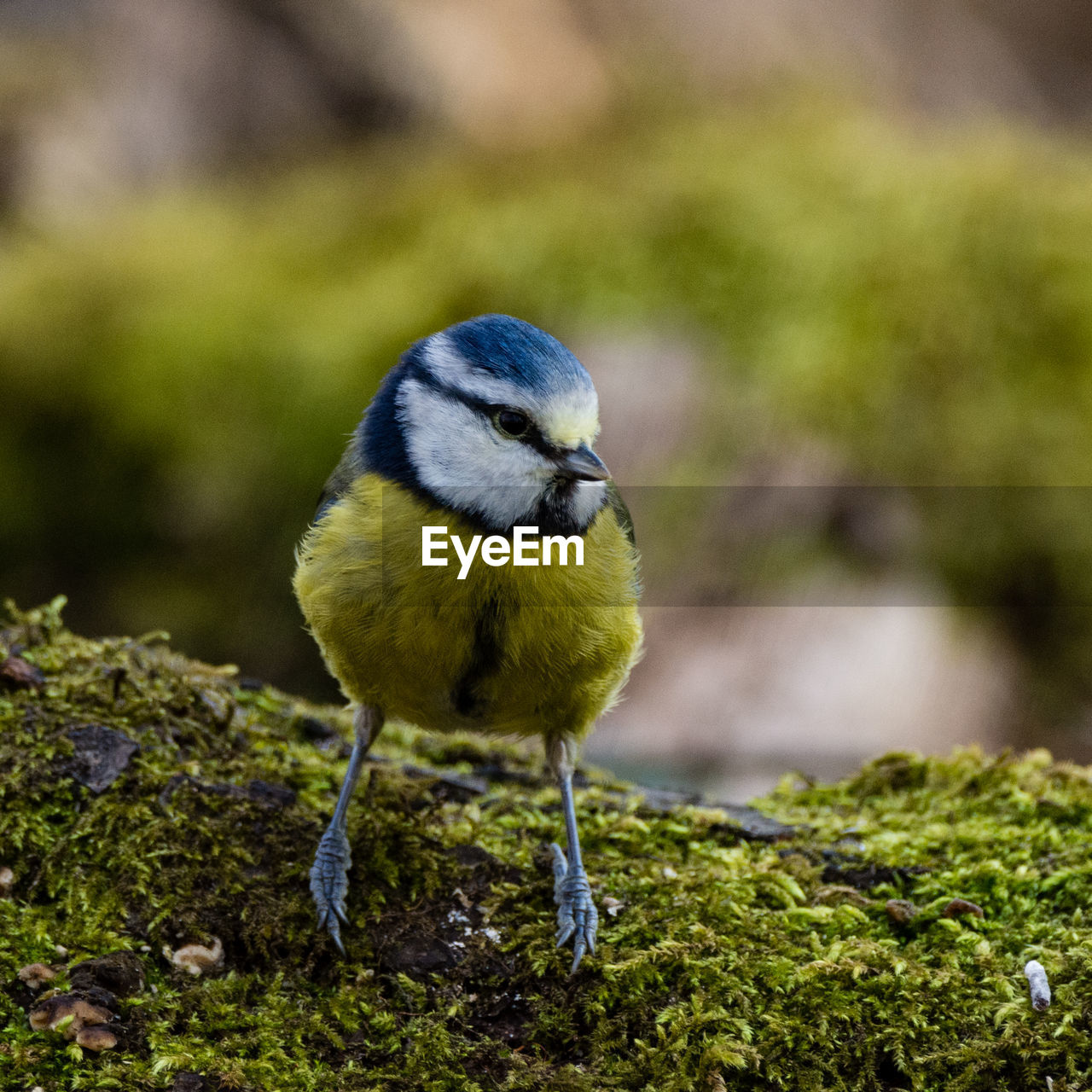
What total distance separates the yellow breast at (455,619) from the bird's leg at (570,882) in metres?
0.11

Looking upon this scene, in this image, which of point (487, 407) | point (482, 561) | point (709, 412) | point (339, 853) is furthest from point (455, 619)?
point (709, 412)

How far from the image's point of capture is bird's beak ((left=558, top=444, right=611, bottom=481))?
2.04 meters

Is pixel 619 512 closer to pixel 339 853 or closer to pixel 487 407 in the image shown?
pixel 487 407

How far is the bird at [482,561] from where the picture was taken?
81.3 inches

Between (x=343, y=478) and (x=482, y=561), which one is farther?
(x=343, y=478)

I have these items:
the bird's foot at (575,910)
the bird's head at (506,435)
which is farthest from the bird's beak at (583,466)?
the bird's foot at (575,910)

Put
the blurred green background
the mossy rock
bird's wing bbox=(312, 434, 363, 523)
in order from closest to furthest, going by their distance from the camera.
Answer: the mossy rock
bird's wing bbox=(312, 434, 363, 523)
the blurred green background

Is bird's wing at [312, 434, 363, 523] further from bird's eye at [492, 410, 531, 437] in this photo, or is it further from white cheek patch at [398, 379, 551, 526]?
bird's eye at [492, 410, 531, 437]

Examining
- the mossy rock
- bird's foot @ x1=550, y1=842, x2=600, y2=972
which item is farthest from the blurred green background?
bird's foot @ x1=550, y1=842, x2=600, y2=972

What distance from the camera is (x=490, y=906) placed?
2127mm

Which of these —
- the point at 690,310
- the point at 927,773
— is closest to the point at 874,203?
the point at 690,310

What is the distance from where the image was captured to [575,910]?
6.77 feet

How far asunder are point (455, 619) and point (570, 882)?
0.54 meters

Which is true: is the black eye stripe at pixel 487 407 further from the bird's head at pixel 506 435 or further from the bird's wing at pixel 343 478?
the bird's wing at pixel 343 478
